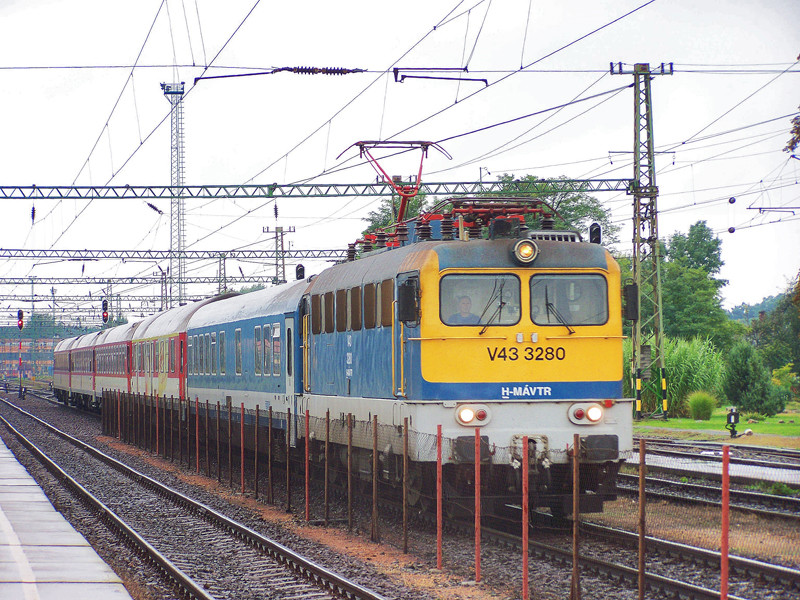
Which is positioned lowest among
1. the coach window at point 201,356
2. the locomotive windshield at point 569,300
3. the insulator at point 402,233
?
the coach window at point 201,356

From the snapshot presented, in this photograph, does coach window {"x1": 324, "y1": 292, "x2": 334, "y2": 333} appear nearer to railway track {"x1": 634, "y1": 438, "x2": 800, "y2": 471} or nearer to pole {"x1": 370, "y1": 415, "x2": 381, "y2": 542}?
pole {"x1": 370, "y1": 415, "x2": 381, "y2": 542}

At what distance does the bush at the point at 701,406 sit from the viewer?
33594mm

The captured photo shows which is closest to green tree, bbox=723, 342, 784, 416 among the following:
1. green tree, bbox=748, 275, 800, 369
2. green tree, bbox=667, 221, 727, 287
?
green tree, bbox=748, 275, 800, 369

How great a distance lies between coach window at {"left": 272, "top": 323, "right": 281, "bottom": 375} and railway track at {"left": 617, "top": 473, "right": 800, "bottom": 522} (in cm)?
640

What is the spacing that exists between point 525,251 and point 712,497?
17.7 feet

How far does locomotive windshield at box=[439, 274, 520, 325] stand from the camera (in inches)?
545

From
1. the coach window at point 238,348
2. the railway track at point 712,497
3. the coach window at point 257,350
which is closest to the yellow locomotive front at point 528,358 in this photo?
the railway track at point 712,497

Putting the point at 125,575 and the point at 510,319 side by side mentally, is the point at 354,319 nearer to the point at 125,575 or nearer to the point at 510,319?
the point at 510,319

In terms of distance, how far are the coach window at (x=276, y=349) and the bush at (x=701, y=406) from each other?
16.7m

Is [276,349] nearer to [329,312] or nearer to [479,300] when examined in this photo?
[329,312]

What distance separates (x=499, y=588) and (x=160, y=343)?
82.2ft

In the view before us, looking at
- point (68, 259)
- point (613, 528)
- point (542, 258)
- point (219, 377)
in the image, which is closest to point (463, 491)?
point (613, 528)

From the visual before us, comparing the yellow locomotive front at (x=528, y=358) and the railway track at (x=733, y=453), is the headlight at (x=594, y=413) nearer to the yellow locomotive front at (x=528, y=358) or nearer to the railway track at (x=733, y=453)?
the yellow locomotive front at (x=528, y=358)

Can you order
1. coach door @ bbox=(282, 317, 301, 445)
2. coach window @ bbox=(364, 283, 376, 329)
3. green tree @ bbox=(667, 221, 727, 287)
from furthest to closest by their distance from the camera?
1. green tree @ bbox=(667, 221, 727, 287)
2. coach door @ bbox=(282, 317, 301, 445)
3. coach window @ bbox=(364, 283, 376, 329)
